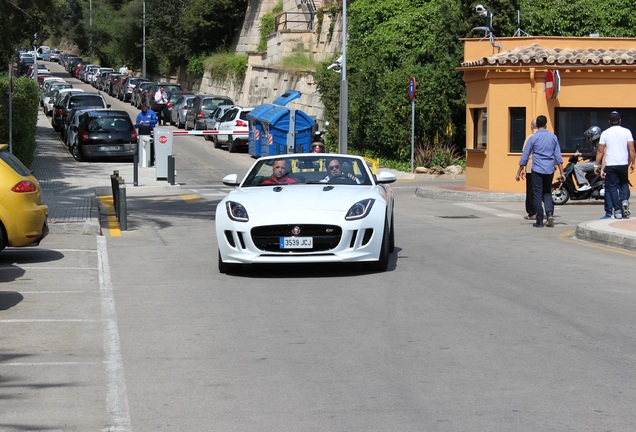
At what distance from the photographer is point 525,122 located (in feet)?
89.2

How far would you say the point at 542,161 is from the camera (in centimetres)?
1780

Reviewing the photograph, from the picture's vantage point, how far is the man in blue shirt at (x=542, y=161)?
1778cm

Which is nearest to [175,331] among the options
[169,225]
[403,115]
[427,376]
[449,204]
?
[427,376]

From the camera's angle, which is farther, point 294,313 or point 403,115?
point 403,115

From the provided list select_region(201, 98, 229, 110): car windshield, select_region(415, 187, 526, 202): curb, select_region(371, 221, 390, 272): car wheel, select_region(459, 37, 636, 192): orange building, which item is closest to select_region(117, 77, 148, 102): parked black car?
select_region(201, 98, 229, 110): car windshield

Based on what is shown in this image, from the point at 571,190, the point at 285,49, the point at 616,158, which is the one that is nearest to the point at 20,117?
the point at 571,190

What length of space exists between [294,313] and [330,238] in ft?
6.75

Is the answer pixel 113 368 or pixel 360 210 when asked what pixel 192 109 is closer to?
pixel 360 210

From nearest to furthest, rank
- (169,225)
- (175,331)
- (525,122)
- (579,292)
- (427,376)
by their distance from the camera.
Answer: (427,376) < (175,331) < (579,292) < (169,225) < (525,122)

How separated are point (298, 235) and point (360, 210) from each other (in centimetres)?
77

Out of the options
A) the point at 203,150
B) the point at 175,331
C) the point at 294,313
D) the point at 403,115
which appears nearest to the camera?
the point at 175,331

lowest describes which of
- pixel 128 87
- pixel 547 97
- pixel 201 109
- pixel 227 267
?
pixel 227 267

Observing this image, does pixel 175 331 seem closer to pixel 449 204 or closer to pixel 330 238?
pixel 330 238

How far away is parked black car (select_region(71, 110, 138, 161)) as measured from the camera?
34.7 meters
